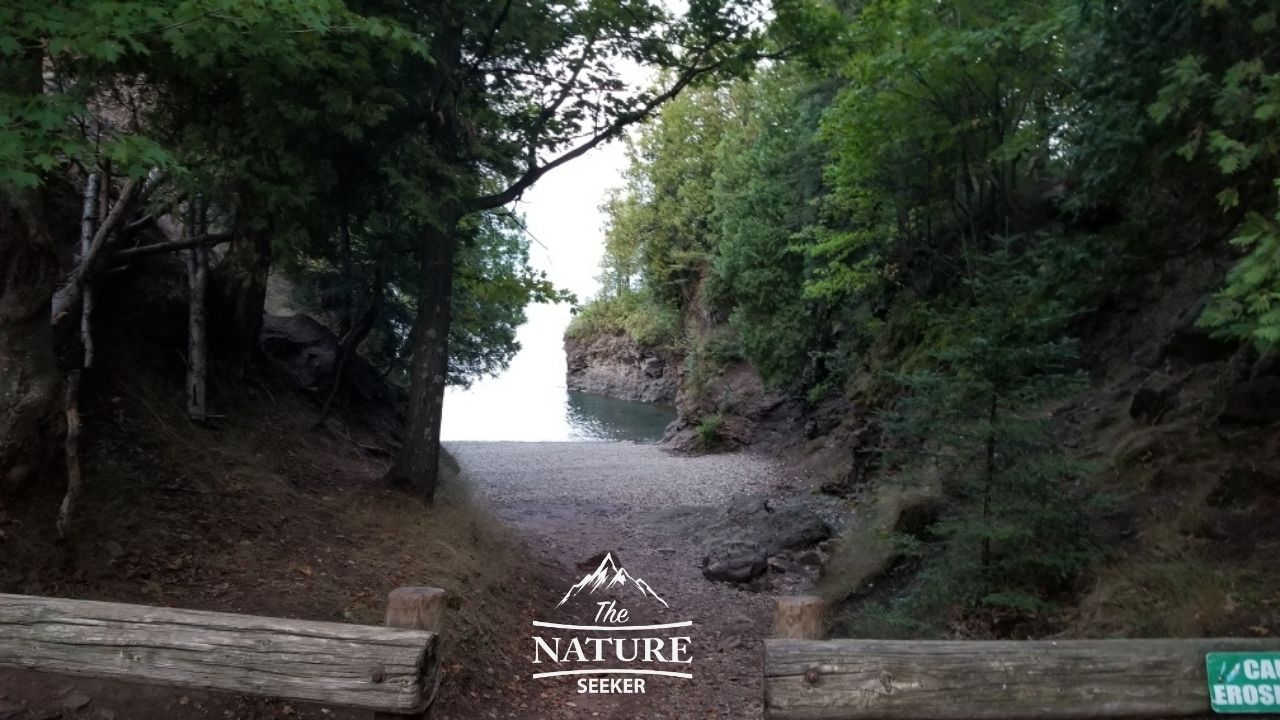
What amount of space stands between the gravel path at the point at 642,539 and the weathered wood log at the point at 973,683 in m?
3.01

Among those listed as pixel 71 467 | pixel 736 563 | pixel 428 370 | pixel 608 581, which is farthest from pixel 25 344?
pixel 736 563

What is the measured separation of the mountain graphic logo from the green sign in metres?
6.21

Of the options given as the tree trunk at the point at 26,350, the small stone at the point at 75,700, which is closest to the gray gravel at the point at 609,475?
the tree trunk at the point at 26,350

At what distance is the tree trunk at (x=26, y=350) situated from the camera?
560 centimetres

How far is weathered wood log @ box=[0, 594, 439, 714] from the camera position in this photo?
3172mm

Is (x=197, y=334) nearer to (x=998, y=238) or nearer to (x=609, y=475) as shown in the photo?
(x=998, y=238)

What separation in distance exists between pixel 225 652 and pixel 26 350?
144 inches

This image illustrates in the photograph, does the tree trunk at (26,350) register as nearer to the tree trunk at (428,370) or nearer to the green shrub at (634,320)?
the tree trunk at (428,370)

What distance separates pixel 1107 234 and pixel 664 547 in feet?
22.0

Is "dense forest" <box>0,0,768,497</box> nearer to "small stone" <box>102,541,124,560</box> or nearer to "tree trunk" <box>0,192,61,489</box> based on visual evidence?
"tree trunk" <box>0,192,61,489</box>

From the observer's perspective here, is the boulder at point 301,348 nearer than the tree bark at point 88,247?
No

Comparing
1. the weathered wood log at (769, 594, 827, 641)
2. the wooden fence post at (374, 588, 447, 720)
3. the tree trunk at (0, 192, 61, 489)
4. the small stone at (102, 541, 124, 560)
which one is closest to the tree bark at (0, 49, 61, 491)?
the tree trunk at (0, 192, 61, 489)

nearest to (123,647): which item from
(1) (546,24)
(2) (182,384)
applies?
(2) (182,384)

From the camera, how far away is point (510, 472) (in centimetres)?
2009
